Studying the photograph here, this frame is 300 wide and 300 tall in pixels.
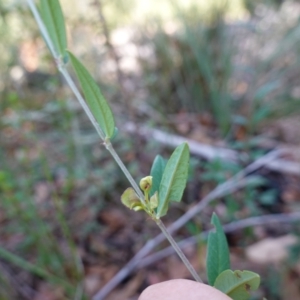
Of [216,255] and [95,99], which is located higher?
[95,99]

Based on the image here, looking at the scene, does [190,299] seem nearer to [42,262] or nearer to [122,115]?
[42,262]

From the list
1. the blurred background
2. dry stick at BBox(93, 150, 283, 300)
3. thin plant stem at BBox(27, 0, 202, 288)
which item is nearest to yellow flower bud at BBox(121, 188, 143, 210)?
thin plant stem at BBox(27, 0, 202, 288)

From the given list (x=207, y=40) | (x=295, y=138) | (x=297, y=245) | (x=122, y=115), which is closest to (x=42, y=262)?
(x=297, y=245)

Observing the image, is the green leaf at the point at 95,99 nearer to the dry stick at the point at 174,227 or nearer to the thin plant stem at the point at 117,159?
the thin plant stem at the point at 117,159

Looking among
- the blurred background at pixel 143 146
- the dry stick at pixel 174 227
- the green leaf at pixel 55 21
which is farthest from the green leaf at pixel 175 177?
the dry stick at pixel 174 227

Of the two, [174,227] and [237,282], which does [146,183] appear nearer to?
[237,282]

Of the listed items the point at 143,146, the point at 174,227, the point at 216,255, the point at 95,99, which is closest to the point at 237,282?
the point at 216,255
